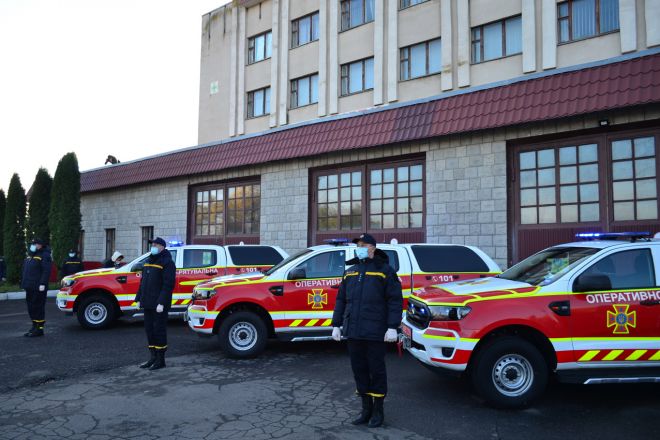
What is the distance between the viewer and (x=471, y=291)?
605cm

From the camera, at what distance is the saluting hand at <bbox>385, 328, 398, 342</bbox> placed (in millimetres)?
5180

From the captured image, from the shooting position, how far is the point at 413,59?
955 inches

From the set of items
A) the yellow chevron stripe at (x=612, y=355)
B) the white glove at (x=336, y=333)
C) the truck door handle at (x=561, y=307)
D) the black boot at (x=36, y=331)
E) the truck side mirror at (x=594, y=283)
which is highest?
the truck side mirror at (x=594, y=283)

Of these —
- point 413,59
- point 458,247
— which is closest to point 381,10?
point 413,59

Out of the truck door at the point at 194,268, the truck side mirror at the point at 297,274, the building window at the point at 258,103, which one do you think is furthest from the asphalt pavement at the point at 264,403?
the building window at the point at 258,103

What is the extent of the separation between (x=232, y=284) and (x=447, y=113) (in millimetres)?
6974

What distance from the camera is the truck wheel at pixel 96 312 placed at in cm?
1134

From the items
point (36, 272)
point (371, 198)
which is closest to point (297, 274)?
point (36, 272)

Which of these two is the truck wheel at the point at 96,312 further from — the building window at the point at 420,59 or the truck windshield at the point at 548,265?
the building window at the point at 420,59

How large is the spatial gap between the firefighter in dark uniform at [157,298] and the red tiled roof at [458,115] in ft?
23.9

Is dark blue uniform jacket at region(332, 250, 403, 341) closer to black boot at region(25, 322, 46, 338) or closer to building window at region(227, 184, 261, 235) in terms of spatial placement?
black boot at region(25, 322, 46, 338)

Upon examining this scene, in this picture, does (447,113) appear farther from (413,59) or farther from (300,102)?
(300,102)

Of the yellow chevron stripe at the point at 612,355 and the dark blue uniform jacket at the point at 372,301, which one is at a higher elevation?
the dark blue uniform jacket at the point at 372,301

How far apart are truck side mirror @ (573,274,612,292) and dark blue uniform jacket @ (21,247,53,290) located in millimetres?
9277
